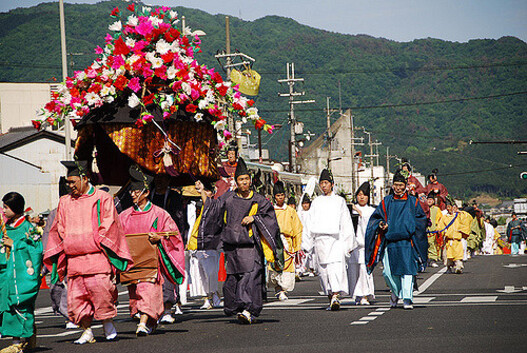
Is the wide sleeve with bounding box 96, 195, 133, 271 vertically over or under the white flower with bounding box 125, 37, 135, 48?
under

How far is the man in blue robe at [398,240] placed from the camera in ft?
46.4

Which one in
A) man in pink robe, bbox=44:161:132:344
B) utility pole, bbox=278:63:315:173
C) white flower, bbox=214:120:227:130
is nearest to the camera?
man in pink robe, bbox=44:161:132:344

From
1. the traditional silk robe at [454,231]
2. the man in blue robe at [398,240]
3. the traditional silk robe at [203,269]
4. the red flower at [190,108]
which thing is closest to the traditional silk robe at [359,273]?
the man in blue robe at [398,240]

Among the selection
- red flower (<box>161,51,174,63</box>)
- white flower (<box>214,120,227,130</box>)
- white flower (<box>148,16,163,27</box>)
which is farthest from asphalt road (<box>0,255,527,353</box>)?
white flower (<box>148,16,163,27</box>)

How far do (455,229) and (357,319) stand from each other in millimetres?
13974

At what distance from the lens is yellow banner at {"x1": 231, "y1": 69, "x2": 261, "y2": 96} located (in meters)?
37.1

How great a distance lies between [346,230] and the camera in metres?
14.8

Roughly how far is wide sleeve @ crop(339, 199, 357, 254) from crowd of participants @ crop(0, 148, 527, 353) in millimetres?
16

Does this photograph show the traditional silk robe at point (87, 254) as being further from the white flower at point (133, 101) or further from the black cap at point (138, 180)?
the white flower at point (133, 101)

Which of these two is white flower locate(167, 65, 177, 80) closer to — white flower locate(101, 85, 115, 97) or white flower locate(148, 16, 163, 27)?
white flower locate(148, 16, 163, 27)

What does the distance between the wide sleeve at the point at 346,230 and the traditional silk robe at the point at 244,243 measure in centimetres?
232

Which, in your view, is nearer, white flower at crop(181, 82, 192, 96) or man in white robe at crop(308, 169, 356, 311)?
white flower at crop(181, 82, 192, 96)

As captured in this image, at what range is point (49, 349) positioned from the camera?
1007 centimetres

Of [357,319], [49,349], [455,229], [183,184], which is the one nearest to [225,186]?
[183,184]
